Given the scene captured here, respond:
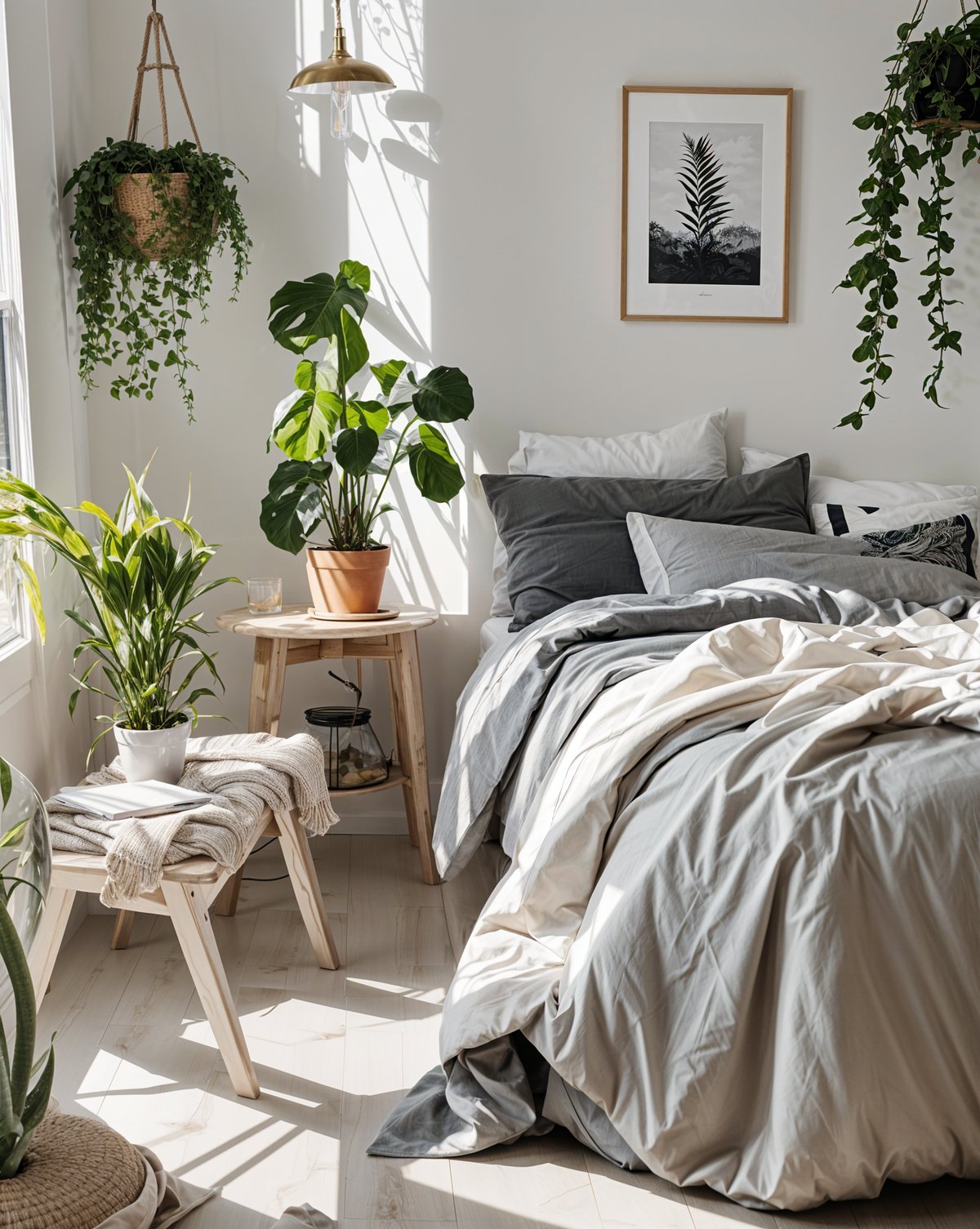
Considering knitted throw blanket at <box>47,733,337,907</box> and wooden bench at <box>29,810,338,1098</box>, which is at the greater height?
knitted throw blanket at <box>47,733,337,907</box>

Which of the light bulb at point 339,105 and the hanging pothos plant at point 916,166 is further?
the hanging pothos plant at point 916,166

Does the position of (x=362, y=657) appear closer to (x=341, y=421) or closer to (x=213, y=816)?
(x=341, y=421)

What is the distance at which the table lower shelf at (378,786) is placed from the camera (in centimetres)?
323

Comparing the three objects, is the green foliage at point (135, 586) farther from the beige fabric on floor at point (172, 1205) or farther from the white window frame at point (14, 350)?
the beige fabric on floor at point (172, 1205)

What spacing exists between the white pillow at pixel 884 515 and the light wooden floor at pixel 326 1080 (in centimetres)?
141

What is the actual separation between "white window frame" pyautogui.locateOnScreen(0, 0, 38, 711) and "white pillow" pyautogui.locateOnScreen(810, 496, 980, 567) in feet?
6.78

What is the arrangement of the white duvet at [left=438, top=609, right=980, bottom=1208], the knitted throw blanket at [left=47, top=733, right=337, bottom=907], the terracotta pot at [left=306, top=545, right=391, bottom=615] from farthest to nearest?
the terracotta pot at [left=306, top=545, right=391, bottom=615] < the knitted throw blanket at [left=47, top=733, right=337, bottom=907] < the white duvet at [left=438, top=609, right=980, bottom=1208]

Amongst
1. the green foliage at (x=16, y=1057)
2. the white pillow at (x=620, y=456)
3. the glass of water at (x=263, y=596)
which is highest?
the white pillow at (x=620, y=456)

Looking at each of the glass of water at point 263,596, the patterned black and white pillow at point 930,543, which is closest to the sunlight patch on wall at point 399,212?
the glass of water at point 263,596

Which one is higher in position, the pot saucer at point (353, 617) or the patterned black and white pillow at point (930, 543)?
the patterned black and white pillow at point (930, 543)

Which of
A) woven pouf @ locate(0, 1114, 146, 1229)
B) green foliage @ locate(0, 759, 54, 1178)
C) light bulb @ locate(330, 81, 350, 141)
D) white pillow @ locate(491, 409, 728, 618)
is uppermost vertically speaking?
light bulb @ locate(330, 81, 350, 141)

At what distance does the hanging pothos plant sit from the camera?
11.0 feet

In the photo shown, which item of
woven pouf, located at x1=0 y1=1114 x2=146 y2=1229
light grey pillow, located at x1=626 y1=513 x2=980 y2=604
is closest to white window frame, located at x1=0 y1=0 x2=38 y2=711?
woven pouf, located at x1=0 y1=1114 x2=146 y2=1229

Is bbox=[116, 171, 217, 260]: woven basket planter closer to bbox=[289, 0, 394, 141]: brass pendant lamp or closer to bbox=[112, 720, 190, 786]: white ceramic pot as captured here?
bbox=[289, 0, 394, 141]: brass pendant lamp
